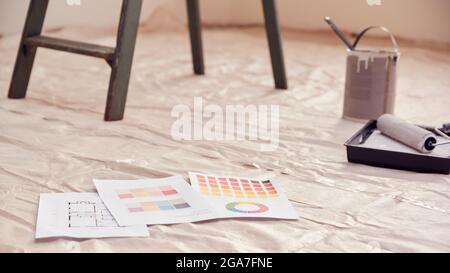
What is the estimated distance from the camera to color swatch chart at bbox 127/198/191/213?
1106 millimetres

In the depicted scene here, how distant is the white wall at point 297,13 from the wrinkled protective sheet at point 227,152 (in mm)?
171

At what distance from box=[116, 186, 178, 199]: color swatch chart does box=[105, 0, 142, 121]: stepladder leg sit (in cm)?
53

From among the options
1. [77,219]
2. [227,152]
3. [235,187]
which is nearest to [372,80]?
[227,152]

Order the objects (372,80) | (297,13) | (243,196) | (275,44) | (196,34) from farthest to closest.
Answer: (297,13)
(196,34)
(275,44)
(372,80)
(243,196)

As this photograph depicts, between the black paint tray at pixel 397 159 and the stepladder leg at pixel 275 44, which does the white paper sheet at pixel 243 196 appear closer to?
the black paint tray at pixel 397 159

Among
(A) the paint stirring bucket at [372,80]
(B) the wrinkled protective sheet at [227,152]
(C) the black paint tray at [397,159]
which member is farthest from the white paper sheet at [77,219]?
(A) the paint stirring bucket at [372,80]

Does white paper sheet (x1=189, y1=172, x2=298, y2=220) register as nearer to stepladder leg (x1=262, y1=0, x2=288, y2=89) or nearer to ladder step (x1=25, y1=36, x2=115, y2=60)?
ladder step (x1=25, y1=36, x2=115, y2=60)

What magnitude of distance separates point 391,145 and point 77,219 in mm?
685

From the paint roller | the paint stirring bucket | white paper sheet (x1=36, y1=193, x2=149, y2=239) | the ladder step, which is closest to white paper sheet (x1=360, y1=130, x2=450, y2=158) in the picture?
the paint roller

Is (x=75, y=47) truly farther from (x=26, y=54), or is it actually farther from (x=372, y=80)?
(x=372, y=80)

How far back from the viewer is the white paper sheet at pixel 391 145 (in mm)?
1350

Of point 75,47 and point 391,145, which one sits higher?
point 75,47

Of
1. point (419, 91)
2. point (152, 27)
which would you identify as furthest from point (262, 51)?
point (419, 91)

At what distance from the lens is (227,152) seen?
1.45 meters
